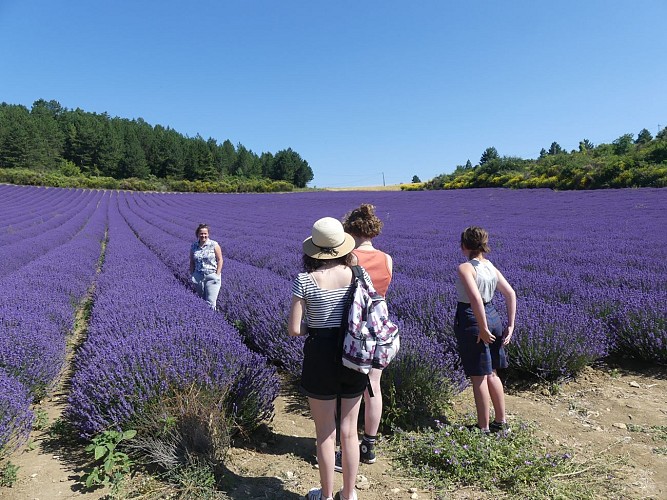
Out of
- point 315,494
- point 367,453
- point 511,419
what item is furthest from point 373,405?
point 511,419

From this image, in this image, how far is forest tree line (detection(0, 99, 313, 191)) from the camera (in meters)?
51.4

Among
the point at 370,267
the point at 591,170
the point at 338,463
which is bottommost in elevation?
the point at 338,463

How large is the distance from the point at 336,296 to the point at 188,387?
3.84ft

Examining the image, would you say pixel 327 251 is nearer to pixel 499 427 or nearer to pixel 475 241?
pixel 475 241

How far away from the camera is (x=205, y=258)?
462 cm

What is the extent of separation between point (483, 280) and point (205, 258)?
322 centimetres

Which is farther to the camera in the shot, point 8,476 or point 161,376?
point 161,376

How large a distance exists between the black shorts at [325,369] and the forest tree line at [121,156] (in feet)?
164

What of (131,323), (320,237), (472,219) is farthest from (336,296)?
(472,219)

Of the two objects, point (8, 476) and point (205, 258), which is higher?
point (205, 258)

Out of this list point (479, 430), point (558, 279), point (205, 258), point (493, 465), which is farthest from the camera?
point (558, 279)

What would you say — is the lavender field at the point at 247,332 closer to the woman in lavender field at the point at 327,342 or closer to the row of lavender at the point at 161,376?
the row of lavender at the point at 161,376

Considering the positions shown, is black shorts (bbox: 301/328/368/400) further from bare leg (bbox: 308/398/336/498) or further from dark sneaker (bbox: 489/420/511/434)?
dark sneaker (bbox: 489/420/511/434)

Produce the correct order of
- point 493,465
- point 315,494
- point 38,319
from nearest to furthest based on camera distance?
point 315,494, point 493,465, point 38,319
